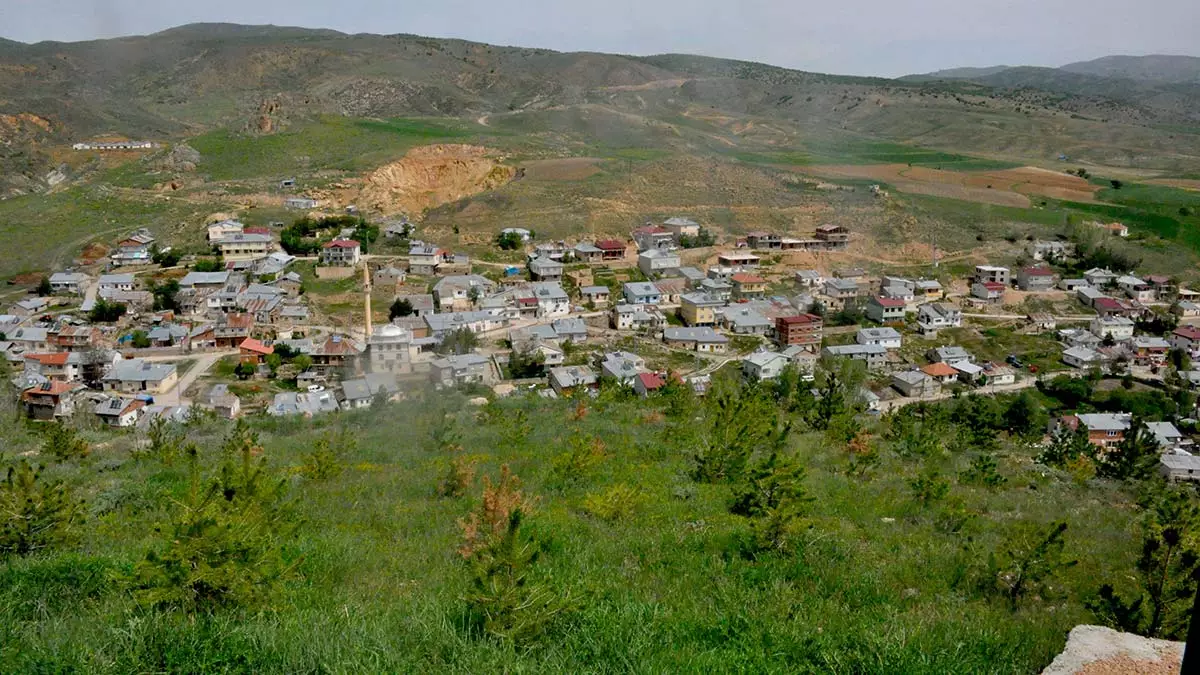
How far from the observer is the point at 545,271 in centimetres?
3078

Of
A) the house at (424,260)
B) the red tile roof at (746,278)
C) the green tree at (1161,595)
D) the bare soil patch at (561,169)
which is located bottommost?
the red tile roof at (746,278)

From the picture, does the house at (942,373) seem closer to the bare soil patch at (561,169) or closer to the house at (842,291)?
the house at (842,291)

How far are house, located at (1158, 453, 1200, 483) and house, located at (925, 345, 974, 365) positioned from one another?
8.42 m

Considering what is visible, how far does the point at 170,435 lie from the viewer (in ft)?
34.8

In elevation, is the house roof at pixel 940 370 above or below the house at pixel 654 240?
below

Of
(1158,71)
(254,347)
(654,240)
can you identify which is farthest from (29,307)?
(1158,71)

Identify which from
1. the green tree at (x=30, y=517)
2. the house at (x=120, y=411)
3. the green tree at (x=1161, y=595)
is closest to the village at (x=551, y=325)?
the house at (x=120, y=411)

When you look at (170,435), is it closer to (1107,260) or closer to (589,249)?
(589,249)

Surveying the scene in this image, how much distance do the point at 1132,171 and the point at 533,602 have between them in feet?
239

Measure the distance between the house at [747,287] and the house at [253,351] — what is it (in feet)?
57.4

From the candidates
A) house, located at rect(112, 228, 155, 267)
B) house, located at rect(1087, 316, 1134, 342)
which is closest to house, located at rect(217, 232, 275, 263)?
house, located at rect(112, 228, 155, 267)

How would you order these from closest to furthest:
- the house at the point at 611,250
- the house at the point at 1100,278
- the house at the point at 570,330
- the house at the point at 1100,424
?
the house at the point at 1100,424, the house at the point at 570,330, the house at the point at 1100,278, the house at the point at 611,250

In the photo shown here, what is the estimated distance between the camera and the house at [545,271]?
3080 cm

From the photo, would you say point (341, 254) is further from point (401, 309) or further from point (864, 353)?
point (864, 353)
